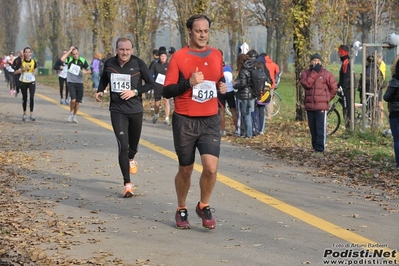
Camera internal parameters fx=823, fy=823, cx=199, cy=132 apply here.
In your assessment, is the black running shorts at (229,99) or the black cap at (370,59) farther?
the black running shorts at (229,99)

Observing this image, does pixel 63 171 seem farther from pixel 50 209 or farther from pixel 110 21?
pixel 110 21

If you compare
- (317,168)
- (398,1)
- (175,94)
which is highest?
(398,1)

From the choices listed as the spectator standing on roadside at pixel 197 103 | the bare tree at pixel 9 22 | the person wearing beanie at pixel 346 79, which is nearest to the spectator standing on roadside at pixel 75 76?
the person wearing beanie at pixel 346 79

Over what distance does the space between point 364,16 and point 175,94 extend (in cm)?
4217

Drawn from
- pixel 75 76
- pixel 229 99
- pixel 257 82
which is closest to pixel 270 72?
pixel 229 99

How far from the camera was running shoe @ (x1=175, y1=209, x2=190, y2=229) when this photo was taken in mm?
7926

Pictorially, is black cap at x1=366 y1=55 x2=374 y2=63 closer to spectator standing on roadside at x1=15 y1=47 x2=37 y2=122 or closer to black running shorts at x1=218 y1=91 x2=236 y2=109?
black running shorts at x1=218 y1=91 x2=236 y2=109

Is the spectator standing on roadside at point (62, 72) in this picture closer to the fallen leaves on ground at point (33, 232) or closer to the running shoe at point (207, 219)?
the fallen leaves on ground at point (33, 232)

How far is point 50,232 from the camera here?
7754 millimetres

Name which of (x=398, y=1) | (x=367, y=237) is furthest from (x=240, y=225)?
(x=398, y=1)

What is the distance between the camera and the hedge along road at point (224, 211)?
6.93 m

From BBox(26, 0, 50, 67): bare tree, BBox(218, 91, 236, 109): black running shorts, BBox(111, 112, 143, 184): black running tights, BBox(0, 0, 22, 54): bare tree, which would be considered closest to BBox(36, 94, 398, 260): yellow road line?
BBox(111, 112, 143, 184): black running tights

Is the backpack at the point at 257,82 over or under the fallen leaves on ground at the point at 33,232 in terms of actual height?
over

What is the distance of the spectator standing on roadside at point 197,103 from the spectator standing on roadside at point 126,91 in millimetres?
2347
